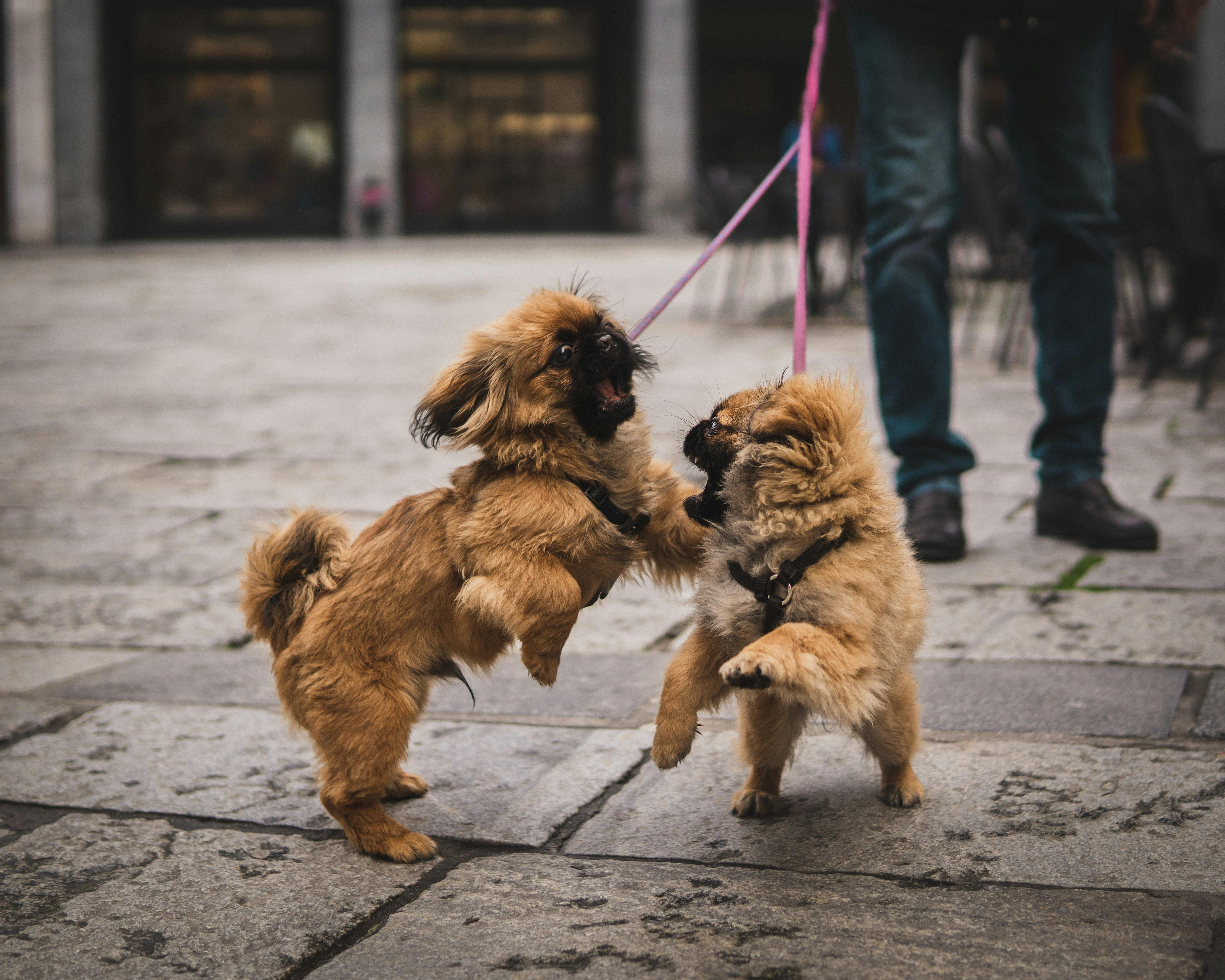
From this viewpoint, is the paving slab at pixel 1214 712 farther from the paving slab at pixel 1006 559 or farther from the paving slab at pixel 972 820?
the paving slab at pixel 1006 559

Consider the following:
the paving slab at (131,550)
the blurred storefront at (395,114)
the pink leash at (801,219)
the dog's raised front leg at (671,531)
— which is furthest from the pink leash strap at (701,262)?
the blurred storefront at (395,114)

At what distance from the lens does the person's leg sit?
11.9 ft

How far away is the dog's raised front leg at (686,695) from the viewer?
203 centimetres

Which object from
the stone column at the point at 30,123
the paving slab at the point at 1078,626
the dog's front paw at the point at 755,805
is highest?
the stone column at the point at 30,123

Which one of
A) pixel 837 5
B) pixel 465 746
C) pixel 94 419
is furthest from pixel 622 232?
pixel 465 746

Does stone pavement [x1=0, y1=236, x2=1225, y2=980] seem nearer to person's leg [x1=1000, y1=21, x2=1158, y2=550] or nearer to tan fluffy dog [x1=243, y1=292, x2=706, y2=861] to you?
person's leg [x1=1000, y1=21, x2=1158, y2=550]

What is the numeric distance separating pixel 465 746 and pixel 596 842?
54cm

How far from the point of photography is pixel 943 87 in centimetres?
359

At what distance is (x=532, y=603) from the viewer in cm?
202

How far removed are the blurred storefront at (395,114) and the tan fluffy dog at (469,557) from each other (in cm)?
1964

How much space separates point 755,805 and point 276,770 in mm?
936

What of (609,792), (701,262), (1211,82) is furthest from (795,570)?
(1211,82)

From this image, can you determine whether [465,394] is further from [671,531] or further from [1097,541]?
[1097,541]

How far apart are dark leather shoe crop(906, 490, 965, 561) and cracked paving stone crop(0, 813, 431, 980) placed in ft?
6.53
